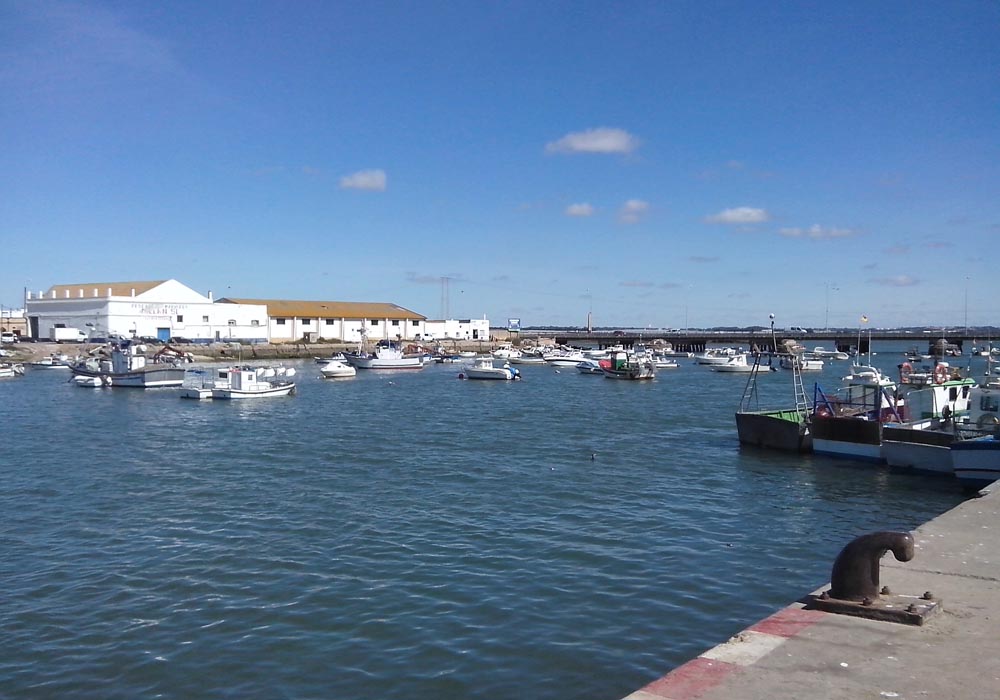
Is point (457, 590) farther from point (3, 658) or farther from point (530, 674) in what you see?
point (3, 658)

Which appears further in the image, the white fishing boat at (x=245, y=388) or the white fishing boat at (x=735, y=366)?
the white fishing boat at (x=735, y=366)

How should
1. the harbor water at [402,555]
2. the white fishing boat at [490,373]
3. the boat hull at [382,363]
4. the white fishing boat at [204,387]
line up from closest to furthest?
the harbor water at [402,555], the white fishing boat at [204,387], the white fishing boat at [490,373], the boat hull at [382,363]

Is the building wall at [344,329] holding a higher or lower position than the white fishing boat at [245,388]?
higher

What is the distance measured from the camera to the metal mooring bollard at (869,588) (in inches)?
344

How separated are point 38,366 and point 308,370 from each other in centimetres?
2862

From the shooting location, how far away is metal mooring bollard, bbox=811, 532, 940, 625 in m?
8.74

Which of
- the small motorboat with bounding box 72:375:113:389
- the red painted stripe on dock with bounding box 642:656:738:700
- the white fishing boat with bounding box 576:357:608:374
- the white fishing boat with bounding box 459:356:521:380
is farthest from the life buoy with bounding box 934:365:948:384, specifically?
the small motorboat with bounding box 72:375:113:389

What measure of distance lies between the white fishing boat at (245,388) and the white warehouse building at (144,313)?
160 feet

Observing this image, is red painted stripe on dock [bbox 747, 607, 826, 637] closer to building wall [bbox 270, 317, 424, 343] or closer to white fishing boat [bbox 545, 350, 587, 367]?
white fishing boat [bbox 545, 350, 587, 367]

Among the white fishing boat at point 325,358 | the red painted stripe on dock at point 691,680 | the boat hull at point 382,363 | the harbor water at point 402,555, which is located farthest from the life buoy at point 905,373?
the white fishing boat at point 325,358

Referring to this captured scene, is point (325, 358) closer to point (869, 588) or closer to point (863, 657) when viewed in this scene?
point (869, 588)

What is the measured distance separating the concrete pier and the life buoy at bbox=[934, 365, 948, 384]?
2233 cm

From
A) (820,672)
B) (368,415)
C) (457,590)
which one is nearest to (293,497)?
(457,590)

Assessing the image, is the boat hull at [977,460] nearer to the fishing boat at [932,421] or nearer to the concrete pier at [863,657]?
the fishing boat at [932,421]
